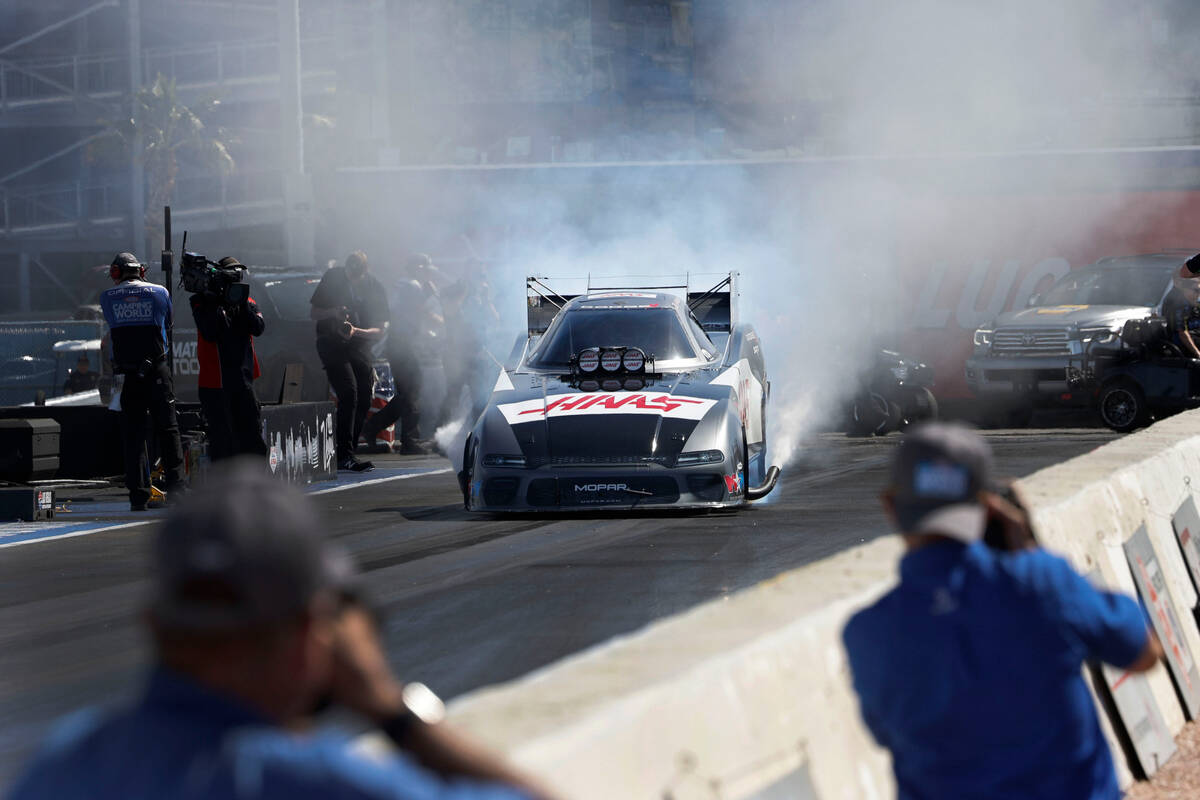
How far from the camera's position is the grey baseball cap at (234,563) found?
5.54 feet

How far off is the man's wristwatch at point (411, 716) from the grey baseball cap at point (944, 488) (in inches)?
43.2

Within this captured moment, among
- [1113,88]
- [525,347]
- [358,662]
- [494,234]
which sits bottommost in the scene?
[358,662]

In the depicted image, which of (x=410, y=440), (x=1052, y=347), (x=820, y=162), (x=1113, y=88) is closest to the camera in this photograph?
(x=410, y=440)

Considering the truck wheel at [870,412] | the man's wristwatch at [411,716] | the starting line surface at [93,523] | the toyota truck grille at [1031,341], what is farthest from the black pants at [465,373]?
the man's wristwatch at [411,716]

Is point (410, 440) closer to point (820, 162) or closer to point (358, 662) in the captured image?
point (820, 162)

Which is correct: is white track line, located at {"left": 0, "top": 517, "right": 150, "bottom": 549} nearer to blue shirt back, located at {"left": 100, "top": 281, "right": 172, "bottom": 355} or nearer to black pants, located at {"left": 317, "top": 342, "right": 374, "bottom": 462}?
blue shirt back, located at {"left": 100, "top": 281, "right": 172, "bottom": 355}

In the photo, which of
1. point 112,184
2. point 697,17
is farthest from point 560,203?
point 112,184

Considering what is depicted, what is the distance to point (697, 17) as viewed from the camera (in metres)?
36.2

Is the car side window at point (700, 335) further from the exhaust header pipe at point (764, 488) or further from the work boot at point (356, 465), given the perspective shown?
the work boot at point (356, 465)

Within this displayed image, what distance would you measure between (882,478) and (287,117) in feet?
103

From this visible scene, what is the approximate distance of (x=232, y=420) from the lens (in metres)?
12.2

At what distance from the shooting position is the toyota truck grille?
1807 centimetres

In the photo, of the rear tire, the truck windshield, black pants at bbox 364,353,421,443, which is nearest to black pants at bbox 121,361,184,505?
black pants at bbox 364,353,421,443

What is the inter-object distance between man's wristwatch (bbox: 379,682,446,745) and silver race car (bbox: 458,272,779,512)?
8.12 metres
